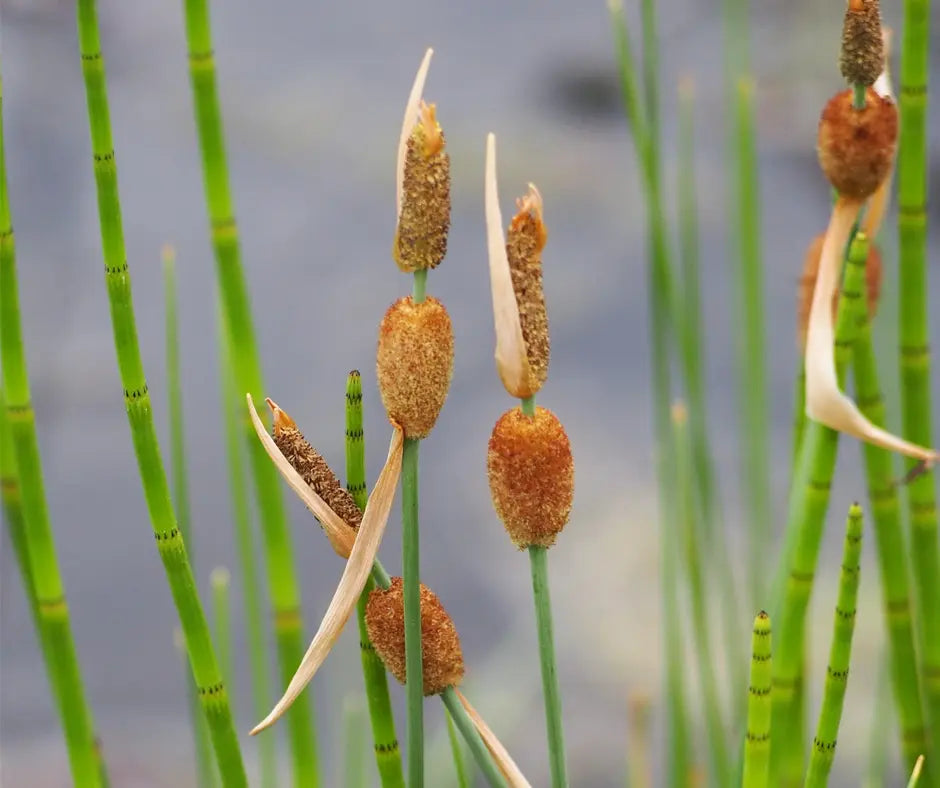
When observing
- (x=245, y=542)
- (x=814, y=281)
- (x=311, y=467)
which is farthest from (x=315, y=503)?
(x=245, y=542)

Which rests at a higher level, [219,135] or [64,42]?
[64,42]

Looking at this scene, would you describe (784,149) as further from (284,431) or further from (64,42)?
(284,431)

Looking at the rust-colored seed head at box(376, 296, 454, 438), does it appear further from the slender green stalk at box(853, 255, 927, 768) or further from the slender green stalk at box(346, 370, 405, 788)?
the slender green stalk at box(853, 255, 927, 768)

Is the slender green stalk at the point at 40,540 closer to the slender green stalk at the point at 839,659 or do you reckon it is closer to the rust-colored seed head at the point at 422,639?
the rust-colored seed head at the point at 422,639

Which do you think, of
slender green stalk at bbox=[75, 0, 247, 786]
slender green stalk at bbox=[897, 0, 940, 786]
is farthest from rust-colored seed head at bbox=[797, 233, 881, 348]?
slender green stalk at bbox=[75, 0, 247, 786]

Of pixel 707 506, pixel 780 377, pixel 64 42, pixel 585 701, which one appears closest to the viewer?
pixel 707 506

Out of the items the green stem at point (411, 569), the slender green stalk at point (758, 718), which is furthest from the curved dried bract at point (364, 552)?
the slender green stalk at point (758, 718)

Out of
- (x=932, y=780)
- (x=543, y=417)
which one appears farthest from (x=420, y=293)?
(x=932, y=780)
